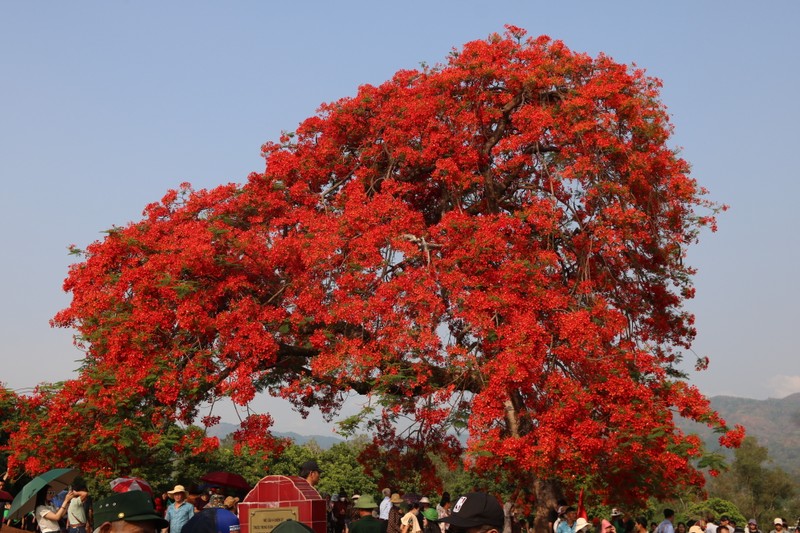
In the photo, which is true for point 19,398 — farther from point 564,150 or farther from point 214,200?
point 564,150

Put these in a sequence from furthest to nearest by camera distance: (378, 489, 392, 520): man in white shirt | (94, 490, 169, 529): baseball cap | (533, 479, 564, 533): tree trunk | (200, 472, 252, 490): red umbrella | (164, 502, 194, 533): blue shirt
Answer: (533, 479, 564, 533): tree trunk < (378, 489, 392, 520): man in white shirt < (200, 472, 252, 490): red umbrella < (164, 502, 194, 533): blue shirt < (94, 490, 169, 529): baseball cap

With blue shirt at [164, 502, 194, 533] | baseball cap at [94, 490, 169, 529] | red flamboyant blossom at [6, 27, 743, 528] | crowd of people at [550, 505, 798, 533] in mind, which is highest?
red flamboyant blossom at [6, 27, 743, 528]

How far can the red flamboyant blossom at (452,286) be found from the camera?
17.9 m

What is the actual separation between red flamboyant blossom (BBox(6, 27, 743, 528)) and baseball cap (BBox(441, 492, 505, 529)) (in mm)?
12483

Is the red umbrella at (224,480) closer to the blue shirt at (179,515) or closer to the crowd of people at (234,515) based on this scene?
the crowd of people at (234,515)

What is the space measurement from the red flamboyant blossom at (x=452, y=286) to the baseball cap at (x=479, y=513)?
1248cm

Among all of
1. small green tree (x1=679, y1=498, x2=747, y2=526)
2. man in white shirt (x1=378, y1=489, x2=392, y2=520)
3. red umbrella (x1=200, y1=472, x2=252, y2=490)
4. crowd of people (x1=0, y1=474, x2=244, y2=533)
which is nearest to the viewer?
crowd of people (x1=0, y1=474, x2=244, y2=533)

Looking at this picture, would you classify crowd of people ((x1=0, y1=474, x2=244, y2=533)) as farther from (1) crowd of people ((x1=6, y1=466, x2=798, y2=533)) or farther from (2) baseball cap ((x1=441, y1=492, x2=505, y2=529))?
(2) baseball cap ((x1=441, y1=492, x2=505, y2=529))

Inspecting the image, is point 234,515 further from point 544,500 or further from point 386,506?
point 544,500

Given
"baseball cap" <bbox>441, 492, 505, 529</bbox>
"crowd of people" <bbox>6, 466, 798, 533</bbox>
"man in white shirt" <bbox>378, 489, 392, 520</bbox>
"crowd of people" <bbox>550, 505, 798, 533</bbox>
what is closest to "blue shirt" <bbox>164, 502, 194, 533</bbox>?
"crowd of people" <bbox>6, 466, 798, 533</bbox>

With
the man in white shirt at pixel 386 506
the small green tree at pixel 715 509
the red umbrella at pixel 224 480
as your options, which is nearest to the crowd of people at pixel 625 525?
the man in white shirt at pixel 386 506

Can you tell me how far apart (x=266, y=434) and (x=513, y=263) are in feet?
19.7

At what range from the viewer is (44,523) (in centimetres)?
1250

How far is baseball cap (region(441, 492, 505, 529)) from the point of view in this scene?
15.9ft
